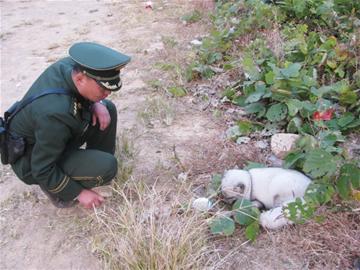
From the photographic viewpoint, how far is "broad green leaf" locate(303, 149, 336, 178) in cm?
183

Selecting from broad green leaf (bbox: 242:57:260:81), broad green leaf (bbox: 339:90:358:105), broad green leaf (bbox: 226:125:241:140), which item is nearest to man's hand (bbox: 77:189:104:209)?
broad green leaf (bbox: 226:125:241:140)

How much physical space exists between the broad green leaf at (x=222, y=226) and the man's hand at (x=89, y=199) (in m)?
0.63

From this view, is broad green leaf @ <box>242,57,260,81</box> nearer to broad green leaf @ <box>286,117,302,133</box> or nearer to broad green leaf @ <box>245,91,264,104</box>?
broad green leaf @ <box>245,91,264,104</box>

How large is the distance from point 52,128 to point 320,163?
1174 mm

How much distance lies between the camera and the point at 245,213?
6.52 feet

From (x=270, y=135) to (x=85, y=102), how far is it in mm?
1122

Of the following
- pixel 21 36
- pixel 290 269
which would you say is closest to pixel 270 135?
pixel 290 269

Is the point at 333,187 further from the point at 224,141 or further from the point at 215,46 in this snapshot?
the point at 215,46

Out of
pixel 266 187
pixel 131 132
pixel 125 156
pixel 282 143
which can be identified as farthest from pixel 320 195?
pixel 131 132

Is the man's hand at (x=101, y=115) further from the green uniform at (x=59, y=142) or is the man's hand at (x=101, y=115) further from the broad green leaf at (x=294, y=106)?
the broad green leaf at (x=294, y=106)

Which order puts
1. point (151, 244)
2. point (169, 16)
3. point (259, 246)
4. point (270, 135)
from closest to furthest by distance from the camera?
1. point (151, 244)
2. point (259, 246)
3. point (270, 135)
4. point (169, 16)

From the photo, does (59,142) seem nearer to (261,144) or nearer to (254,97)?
(261,144)

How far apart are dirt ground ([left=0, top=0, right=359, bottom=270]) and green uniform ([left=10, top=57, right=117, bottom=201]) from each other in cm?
23

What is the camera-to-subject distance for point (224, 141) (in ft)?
8.92
